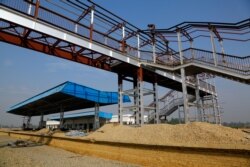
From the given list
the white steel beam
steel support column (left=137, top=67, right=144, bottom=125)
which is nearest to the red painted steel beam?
the white steel beam

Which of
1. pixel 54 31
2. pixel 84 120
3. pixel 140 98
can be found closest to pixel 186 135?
pixel 140 98

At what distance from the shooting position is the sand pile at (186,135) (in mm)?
9211

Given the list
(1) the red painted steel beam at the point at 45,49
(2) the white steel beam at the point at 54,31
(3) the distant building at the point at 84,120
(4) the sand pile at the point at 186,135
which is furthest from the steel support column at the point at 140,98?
(3) the distant building at the point at 84,120

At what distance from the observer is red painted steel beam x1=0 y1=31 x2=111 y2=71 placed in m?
13.3

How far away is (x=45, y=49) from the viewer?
48.8 ft

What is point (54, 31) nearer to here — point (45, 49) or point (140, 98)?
point (45, 49)

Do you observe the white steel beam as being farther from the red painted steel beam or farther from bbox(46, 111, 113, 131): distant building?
bbox(46, 111, 113, 131): distant building

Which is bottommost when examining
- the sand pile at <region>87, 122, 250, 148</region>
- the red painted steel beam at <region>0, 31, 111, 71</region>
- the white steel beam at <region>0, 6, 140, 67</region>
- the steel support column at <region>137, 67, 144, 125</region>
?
the sand pile at <region>87, 122, 250, 148</region>

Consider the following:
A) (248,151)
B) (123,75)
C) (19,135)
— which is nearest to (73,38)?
(123,75)

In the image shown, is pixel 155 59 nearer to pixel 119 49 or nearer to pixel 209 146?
pixel 119 49

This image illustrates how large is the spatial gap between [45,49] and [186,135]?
11.7 meters

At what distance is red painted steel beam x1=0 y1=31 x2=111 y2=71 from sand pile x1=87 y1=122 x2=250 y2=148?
22.0 ft

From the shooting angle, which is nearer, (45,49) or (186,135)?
(186,135)

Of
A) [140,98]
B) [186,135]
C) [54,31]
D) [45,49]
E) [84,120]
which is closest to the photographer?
[186,135]
